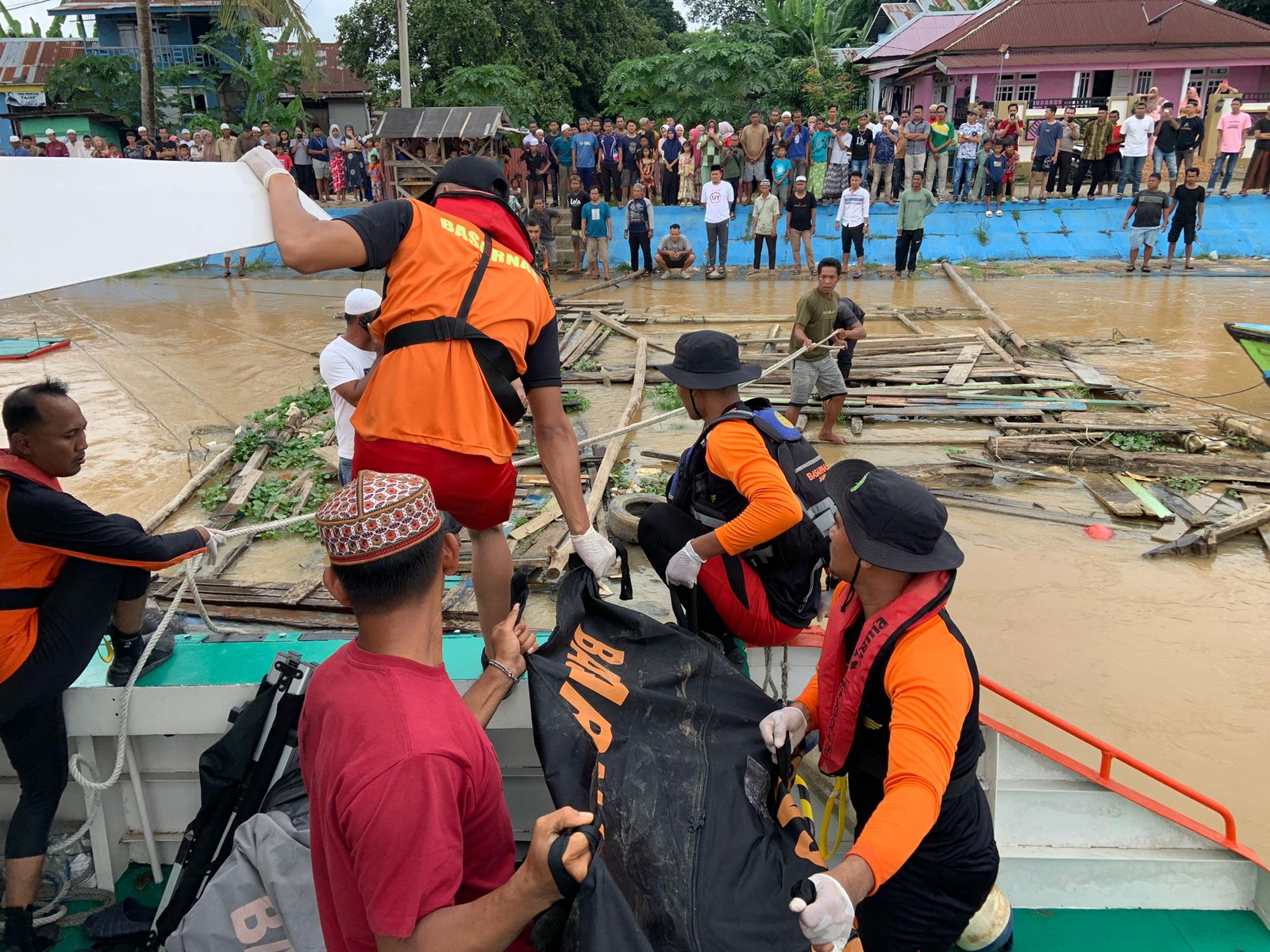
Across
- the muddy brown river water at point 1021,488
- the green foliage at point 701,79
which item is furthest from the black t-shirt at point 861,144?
the green foliage at point 701,79

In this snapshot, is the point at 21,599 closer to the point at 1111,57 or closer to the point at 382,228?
the point at 382,228

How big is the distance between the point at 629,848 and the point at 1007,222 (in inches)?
871

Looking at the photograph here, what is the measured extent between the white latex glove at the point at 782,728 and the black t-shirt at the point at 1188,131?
22.2 meters

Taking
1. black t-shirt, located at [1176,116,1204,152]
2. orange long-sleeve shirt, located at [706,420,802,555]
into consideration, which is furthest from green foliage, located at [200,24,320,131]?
orange long-sleeve shirt, located at [706,420,802,555]

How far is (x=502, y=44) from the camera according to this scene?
93.5 feet

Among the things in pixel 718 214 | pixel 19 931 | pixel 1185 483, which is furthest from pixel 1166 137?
pixel 19 931

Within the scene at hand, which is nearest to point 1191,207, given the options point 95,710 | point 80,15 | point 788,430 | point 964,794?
point 788,430

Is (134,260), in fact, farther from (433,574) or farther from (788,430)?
(788,430)

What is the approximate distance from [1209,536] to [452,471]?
6.98 metres

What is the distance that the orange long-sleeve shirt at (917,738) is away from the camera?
218 centimetres

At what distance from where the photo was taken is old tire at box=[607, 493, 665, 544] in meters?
7.18

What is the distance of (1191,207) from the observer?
1831 cm

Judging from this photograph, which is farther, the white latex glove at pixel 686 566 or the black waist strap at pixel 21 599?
the white latex glove at pixel 686 566

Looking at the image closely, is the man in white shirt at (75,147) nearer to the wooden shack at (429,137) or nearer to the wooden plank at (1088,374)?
the wooden shack at (429,137)
